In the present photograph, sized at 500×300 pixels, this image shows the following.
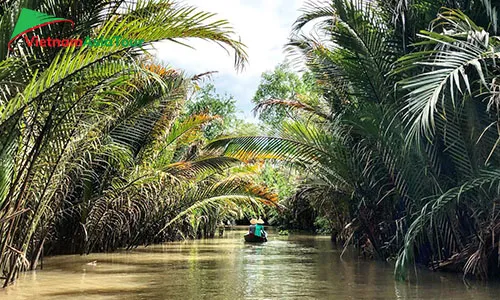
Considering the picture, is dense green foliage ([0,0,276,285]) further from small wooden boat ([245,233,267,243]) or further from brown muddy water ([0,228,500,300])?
small wooden boat ([245,233,267,243])

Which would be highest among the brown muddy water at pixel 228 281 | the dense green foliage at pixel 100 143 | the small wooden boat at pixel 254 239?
the dense green foliage at pixel 100 143

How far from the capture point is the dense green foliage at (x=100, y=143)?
5.17 meters

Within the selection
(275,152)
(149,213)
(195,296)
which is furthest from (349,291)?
(149,213)

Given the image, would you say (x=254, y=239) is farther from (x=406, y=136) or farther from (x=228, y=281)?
(x=406, y=136)

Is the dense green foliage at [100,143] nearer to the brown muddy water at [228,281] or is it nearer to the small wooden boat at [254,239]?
the brown muddy water at [228,281]

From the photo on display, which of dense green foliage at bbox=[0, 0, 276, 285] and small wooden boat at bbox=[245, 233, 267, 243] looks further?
small wooden boat at bbox=[245, 233, 267, 243]

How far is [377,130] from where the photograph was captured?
27.9ft

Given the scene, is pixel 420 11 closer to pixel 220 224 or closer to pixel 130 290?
pixel 130 290

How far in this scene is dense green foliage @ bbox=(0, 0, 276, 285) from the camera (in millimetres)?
5168

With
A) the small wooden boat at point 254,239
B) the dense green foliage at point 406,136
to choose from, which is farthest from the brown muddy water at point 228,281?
the small wooden boat at point 254,239

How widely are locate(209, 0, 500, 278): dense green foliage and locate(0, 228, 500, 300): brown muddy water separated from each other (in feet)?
1.45

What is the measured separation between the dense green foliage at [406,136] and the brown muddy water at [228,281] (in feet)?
1.45

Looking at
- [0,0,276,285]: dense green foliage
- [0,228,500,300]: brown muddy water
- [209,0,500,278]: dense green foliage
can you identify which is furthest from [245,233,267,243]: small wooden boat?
[209,0,500,278]: dense green foliage

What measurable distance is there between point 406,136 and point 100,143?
6179mm
